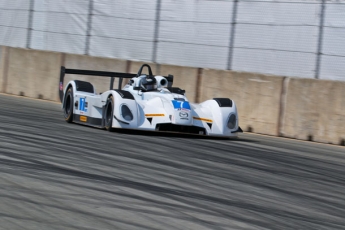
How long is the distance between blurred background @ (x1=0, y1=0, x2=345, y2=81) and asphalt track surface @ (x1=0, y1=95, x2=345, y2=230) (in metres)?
4.30

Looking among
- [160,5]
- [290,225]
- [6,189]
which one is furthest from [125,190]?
[160,5]

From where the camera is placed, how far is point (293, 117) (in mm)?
13438

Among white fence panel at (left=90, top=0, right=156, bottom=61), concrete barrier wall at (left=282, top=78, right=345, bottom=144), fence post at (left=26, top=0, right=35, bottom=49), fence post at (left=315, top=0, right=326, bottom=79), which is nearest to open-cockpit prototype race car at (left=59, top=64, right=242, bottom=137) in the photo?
concrete barrier wall at (left=282, top=78, right=345, bottom=144)

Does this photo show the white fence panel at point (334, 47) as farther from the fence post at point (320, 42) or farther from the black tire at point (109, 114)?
the black tire at point (109, 114)

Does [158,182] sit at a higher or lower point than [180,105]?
lower

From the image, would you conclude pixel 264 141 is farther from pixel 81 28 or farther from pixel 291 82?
pixel 81 28

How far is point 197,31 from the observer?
1755 cm

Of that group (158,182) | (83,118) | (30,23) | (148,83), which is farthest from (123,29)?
(158,182)

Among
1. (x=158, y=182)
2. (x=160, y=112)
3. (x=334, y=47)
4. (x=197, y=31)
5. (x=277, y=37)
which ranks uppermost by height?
(x=197, y=31)

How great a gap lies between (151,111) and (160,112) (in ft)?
0.47

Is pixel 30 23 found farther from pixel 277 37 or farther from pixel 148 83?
pixel 148 83

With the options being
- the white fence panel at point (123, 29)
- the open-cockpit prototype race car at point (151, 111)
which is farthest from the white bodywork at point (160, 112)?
the white fence panel at point (123, 29)

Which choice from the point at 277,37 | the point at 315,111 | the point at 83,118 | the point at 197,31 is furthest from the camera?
the point at 197,31

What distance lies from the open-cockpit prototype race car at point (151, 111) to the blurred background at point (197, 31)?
4.10 m
